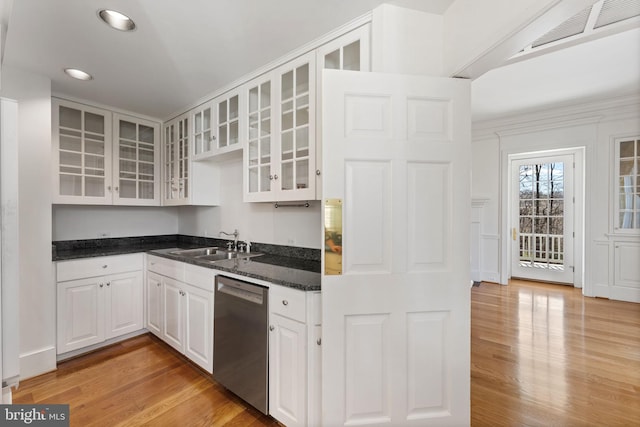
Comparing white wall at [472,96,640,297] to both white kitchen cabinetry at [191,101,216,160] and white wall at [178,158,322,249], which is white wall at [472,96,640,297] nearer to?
white wall at [178,158,322,249]

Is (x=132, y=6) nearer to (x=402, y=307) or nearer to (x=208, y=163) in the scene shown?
(x=208, y=163)

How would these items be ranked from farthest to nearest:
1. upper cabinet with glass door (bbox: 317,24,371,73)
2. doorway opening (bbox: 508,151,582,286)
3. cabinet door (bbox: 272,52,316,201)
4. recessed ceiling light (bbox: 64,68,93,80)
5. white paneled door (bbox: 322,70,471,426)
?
doorway opening (bbox: 508,151,582,286)
recessed ceiling light (bbox: 64,68,93,80)
cabinet door (bbox: 272,52,316,201)
upper cabinet with glass door (bbox: 317,24,371,73)
white paneled door (bbox: 322,70,471,426)

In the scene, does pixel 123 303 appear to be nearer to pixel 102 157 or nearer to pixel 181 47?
pixel 102 157

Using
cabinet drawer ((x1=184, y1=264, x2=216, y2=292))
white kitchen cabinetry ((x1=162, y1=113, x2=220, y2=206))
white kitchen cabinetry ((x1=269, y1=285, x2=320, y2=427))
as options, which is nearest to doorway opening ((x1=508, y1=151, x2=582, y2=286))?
white kitchen cabinetry ((x1=269, y1=285, x2=320, y2=427))

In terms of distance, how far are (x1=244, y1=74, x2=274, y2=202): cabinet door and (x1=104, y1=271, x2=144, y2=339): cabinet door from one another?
5.25ft

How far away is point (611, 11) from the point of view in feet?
4.81

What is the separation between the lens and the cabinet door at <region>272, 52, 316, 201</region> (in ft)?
6.38

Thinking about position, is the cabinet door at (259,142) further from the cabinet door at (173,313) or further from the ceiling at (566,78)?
the ceiling at (566,78)

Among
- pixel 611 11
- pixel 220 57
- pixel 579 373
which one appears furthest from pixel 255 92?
pixel 579 373

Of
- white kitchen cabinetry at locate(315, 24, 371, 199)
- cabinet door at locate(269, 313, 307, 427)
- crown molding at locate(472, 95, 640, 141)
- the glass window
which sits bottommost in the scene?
cabinet door at locate(269, 313, 307, 427)

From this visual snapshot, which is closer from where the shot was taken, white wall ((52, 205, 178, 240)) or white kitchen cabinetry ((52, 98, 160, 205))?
white kitchen cabinetry ((52, 98, 160, 205))

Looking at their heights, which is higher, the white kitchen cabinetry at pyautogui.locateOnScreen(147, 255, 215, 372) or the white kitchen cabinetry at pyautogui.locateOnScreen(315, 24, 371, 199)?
the white kitchen cabinetry at pyautogui.locateOnScreen(315, 24, 371, 199)

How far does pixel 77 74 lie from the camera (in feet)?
7.70

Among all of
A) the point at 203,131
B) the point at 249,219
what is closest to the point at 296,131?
the point at 249,219
